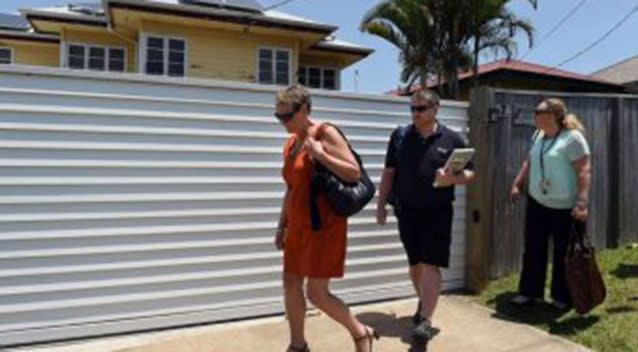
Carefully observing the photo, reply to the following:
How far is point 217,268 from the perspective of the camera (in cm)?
523

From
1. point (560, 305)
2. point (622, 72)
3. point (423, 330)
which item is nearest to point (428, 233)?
point (423, 330)

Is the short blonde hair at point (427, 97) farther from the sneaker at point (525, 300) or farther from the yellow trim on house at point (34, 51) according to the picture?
the yellow trim on house at point (34, 51)

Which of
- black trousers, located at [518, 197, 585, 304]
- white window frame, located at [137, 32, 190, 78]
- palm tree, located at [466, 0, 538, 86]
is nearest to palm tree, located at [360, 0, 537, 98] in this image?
palm tree, located at [466, 0, 538, 86]

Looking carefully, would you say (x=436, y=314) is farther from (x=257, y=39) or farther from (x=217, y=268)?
(x=257, y=39)

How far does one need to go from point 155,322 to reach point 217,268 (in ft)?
1.92

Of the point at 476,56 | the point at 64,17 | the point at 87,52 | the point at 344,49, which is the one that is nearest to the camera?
the point at 64,17

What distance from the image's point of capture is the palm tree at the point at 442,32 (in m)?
20.4

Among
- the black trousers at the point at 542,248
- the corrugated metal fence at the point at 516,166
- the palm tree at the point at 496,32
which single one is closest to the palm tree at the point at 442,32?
the palm tree at the point at 496,32

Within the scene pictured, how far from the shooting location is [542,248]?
5.68 meters

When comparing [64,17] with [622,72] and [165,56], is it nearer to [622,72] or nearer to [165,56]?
[165,56]

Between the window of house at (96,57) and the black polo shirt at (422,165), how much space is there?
15.2 metres

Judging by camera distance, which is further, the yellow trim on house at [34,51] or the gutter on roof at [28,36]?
the yellow trim on house at [34,51]

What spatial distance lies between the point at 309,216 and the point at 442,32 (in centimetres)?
1752

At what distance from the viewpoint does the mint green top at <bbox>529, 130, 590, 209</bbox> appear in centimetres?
530
